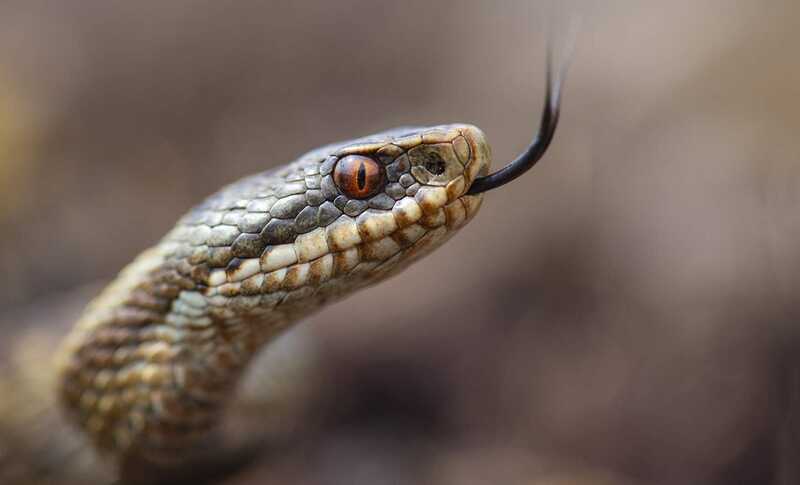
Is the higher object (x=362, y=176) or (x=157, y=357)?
(x=362, y=176)

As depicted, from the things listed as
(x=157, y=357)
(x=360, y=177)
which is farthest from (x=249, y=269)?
(x=157, y=357)

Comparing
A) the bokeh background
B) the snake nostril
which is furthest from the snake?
the bokeh background

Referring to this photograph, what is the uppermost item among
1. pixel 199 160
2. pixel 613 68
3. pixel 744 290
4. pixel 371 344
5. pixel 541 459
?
pixel 613 68

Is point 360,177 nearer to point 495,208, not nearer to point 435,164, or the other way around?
point 435,164

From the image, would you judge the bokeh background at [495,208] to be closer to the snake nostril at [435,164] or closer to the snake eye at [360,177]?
the snake nostril at [435,164]

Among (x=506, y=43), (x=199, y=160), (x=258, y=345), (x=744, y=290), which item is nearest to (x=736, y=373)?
(x=744, y=290)

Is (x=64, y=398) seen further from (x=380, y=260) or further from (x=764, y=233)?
(x=764, y=233)

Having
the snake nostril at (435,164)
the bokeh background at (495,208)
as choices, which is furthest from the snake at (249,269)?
the bokeh background at (495,208)
